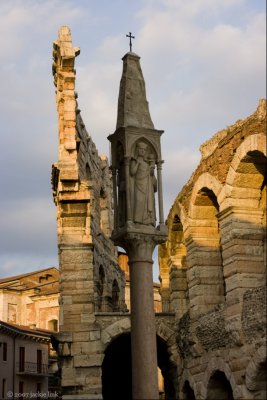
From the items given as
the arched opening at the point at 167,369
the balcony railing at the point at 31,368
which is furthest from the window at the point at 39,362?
the arched opening at the point at 167,369

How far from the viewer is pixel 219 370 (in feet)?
52.5

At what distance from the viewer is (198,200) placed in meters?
18.2

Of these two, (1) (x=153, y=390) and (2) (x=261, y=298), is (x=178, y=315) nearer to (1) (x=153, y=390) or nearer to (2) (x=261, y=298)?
(2) (x=261, y=298)

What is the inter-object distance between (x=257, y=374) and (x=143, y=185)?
5.89 meters

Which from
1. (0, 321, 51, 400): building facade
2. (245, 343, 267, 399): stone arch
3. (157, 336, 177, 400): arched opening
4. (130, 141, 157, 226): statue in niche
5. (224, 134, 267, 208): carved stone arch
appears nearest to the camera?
(130, 141, 157, 226): statue in niche

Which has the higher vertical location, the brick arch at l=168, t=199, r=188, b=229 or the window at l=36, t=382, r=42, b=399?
the brick arch at l=168, t=199, r=188, b=229

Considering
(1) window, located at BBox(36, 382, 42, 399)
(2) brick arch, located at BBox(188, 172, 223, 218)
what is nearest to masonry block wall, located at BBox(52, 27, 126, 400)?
(2) brick arch, located at BBox(188, 172, 223, 218)

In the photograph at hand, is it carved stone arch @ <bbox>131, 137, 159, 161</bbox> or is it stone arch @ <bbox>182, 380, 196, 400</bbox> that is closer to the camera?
carved stone arch @ <bbox>131, 137, 159, 161</bbox>

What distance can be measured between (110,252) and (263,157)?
10519mm

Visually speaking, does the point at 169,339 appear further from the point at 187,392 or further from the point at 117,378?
the point at 117,378

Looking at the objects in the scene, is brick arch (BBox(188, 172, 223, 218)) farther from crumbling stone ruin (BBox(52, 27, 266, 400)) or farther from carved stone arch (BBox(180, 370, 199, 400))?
carved stone arch (BBox(180, 370, 199, 400))

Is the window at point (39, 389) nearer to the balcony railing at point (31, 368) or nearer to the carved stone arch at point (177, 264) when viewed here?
the balcony railing at point (31, 368)

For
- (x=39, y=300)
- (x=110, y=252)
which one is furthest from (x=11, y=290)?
(x=110, y=252)

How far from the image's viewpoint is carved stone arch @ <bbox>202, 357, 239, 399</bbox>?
14812 millimetres
